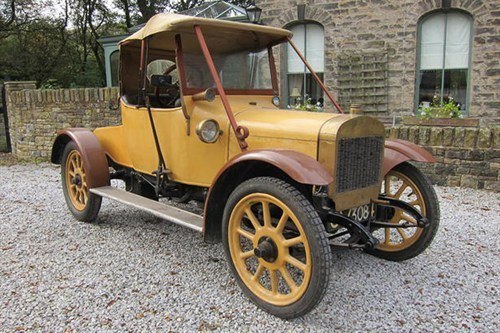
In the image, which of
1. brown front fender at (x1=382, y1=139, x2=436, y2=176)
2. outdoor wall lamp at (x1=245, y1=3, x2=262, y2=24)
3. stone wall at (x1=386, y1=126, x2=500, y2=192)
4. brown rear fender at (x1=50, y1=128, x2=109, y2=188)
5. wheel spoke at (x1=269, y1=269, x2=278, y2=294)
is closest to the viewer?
wheel spoke at (x1=269, y1=269, x2=278, y2=294)

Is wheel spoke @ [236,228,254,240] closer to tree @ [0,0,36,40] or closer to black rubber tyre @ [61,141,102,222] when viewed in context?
black rubber tyre @ [61,141,102,222]

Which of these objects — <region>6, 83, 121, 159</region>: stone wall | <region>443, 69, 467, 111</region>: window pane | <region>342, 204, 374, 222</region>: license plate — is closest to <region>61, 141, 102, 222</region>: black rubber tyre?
<region>342, 204, 374, 222</region>: license plate

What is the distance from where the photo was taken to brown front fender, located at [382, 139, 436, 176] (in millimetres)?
3314

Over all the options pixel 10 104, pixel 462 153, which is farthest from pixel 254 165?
pixel 10 104

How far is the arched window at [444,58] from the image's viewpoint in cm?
855

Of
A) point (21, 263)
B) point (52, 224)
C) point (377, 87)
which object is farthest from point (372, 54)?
point (21, 263)

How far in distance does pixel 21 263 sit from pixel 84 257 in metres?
0.50

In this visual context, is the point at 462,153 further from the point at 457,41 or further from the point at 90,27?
the point at 90,27

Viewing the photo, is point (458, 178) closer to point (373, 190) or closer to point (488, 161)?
point (488, 161)

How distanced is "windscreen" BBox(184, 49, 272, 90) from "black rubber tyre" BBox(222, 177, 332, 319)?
121cm

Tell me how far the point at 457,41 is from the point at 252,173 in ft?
23.8

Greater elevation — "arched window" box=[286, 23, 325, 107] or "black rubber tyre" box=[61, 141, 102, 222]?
"arched window" box=[286, 23, 325, 107]

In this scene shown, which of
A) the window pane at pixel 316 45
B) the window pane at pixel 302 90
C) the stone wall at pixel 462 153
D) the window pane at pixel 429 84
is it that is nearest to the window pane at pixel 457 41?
the window pane at pixel 429 84

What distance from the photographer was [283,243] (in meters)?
2.72
